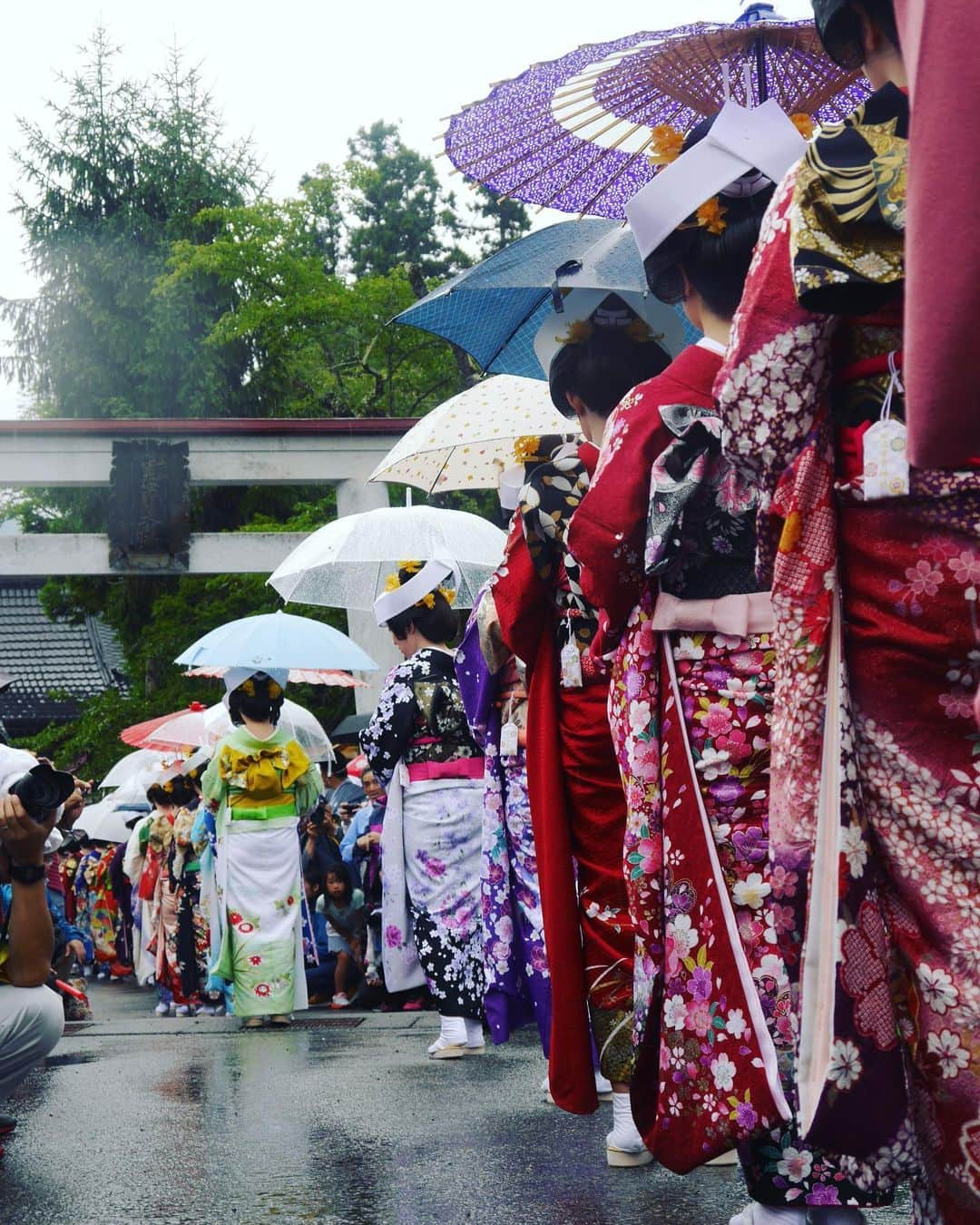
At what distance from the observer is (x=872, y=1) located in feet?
6.93

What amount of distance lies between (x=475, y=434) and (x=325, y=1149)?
3648 mm

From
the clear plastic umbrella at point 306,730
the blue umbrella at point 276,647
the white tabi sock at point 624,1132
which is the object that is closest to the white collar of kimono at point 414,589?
the blue umbrella at point 276,647

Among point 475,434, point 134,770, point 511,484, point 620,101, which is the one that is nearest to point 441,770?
point 475,434

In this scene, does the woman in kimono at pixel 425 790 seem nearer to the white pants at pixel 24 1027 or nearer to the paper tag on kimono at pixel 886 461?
the white pants at pixel 24 1027

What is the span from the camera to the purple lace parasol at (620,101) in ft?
13.8

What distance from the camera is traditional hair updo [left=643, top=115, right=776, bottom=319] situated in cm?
297

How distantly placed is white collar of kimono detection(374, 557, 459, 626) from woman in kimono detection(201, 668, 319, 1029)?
213cm

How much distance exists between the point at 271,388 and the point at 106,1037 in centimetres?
2141

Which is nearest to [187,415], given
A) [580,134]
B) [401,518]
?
[401,518]

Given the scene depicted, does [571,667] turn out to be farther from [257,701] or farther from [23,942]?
[257,701]

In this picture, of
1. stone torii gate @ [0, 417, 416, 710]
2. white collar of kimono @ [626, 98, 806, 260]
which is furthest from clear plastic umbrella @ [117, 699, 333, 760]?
white collar of kimono @ [626, 98, 806, 260]

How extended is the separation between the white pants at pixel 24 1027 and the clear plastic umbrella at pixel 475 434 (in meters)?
3.32

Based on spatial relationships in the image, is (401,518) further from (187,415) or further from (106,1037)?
(187,415)

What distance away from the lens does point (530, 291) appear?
17.4 feet
